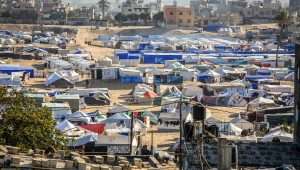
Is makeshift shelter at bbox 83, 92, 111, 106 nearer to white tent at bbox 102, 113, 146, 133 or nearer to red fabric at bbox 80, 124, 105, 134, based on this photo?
white tent at bbox 102, 113, 146, 133

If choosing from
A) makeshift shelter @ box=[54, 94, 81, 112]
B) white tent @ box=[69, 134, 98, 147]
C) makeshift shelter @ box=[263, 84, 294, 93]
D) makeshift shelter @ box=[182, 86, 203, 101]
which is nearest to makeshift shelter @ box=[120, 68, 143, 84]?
makeshift shelter @ box=[182, 86, 203, 101]

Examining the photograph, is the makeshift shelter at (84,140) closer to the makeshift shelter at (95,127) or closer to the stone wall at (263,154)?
the makeshift shelter at (95,127)

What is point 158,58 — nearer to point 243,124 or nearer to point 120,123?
point 243,124

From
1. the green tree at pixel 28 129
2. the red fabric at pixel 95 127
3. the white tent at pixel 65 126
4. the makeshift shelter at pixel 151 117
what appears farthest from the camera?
the makeshift shelter at pixel 151 117

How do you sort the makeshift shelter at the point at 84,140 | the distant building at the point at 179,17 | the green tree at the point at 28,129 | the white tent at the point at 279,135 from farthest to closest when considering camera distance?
the distant building at the point at 179,17 → the makeshift shelter at the point at 84,140 → the white tent at the point at 279,135 → the green tree at the point at 28,129

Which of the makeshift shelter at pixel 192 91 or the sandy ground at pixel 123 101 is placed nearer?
the sandy ground at pixel 123 101

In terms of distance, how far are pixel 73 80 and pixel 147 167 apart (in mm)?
25891

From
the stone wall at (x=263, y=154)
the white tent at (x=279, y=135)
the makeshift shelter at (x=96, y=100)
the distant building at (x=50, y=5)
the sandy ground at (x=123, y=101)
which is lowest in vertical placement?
the sandy ground at (x=123, y=101)

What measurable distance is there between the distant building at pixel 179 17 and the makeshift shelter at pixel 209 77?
55.9 m

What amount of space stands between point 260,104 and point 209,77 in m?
9.98

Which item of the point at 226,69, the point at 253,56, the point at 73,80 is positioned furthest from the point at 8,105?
the point at 253,56

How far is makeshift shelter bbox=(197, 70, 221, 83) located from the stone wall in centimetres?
2704

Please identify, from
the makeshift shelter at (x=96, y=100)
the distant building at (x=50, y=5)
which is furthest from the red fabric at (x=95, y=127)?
the distant building at (x=50, y=5)

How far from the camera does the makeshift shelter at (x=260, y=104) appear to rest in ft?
90.1
